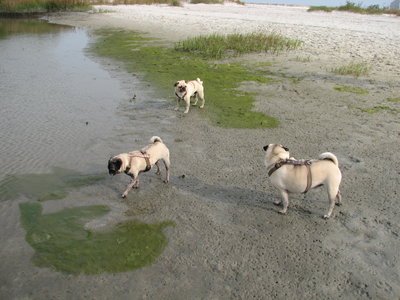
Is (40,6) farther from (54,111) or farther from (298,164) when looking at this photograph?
(298,164)

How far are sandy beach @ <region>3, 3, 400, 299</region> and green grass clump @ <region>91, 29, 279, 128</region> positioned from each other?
56 centimetres

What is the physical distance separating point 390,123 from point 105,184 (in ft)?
25.8

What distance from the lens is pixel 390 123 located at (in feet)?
28.5

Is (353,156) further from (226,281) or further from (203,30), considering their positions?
(203,30)

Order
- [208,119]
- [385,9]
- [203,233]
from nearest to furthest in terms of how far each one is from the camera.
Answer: [203,233] < [208,119] < [385,9]

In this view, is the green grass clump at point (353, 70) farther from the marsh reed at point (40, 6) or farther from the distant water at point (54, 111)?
the marsh reed at point (40, 6)

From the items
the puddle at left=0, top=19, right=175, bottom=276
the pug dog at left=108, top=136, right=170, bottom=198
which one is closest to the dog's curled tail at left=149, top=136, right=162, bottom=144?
the pug dog at left=108, top=136, right=170, bottom=198

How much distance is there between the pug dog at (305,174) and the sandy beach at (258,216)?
1.84 feet

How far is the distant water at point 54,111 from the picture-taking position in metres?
6.96

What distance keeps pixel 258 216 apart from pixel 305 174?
41.0 inches

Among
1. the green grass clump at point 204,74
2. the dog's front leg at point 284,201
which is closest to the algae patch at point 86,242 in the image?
the dog's front leg at point 284,201

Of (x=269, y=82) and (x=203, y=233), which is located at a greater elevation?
(x=269, y=82)

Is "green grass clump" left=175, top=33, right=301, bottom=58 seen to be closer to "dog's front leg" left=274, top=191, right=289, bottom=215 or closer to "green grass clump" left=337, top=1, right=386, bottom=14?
"dog's front leg" left=274, top=191, right=289, bottom=215

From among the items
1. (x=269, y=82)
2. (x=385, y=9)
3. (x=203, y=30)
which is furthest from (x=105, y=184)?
(x=385, y=9)
